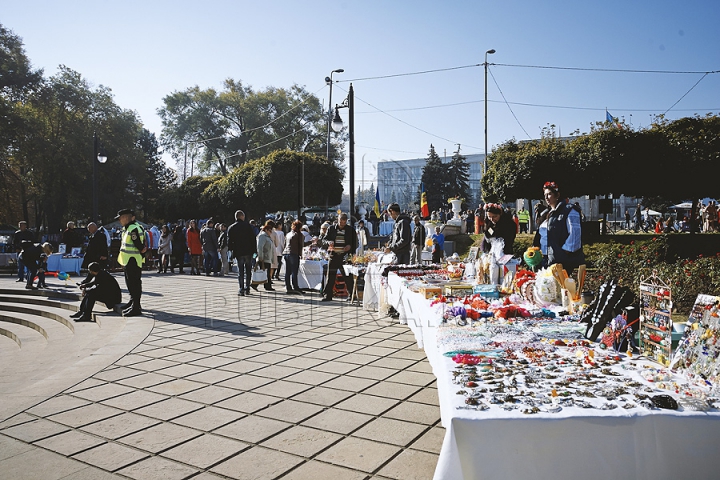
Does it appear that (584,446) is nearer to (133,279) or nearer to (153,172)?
(133,279)

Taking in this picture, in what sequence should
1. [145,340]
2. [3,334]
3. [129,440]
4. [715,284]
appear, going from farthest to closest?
[3,334], [715,284], [145,340], [129,440]

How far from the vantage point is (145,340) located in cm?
659

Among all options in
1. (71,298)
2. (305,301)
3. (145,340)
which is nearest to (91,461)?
(145,340)

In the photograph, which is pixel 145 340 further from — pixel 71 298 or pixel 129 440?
pixel 71 298

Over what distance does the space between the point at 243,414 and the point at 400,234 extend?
5.63 meters

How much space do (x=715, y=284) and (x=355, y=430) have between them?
6475mm

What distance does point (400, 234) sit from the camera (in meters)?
9.05

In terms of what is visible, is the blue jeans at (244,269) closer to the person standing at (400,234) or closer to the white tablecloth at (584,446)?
the person standing at (400,234)

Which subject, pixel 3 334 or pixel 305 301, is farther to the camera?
pixel 305 301

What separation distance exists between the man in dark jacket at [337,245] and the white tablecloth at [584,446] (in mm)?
7709

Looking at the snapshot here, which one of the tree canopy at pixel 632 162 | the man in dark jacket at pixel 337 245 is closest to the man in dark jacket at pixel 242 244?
the man in dark jacket at pixel 337 245

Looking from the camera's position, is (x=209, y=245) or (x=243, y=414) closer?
(x=243, y=414)

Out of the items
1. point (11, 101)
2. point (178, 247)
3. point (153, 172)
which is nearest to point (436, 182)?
point (153, 172)

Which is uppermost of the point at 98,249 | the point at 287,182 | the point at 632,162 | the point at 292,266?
the point at 287,182
